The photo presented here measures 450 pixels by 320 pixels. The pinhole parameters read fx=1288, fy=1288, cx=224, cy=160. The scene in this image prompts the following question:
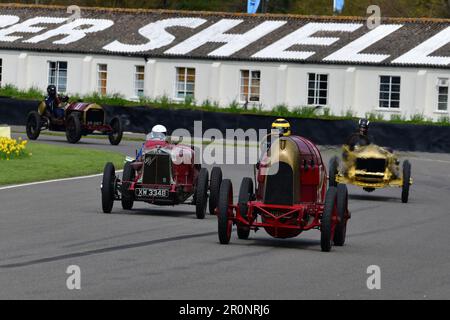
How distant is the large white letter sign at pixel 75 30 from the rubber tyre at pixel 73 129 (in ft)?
73.0

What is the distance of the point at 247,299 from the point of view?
11.5 metres

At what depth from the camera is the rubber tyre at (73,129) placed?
41031 mm

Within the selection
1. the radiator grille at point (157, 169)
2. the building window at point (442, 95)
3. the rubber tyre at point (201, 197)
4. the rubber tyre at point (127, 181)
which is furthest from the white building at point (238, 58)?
the rubber tyre at point (201, 197)

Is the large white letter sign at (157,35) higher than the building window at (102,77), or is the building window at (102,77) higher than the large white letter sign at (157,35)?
the large white letter sign at (157,35)

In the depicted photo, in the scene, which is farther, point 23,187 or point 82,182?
point 82,182

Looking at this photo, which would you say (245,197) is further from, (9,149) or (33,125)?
(33,125)

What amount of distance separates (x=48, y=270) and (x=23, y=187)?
1200 centimetres

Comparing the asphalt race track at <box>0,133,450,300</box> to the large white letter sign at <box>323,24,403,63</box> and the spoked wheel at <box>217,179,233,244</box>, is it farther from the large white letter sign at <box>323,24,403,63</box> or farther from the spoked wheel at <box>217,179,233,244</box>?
the large white letter sign at <box>323,24,403,63</box>

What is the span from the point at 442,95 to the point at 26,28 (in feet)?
75.4

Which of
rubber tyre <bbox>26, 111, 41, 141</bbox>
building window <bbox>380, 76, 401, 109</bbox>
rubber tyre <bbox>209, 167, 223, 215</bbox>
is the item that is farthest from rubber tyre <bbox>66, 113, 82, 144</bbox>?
rubber tyre <bbox>209, 167, 223, 215</bbox>

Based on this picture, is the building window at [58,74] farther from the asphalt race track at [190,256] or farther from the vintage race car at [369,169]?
the asphalt race track at [190,256]

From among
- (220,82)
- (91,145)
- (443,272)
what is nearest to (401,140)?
(91,145)

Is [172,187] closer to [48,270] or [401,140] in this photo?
[48,270]
